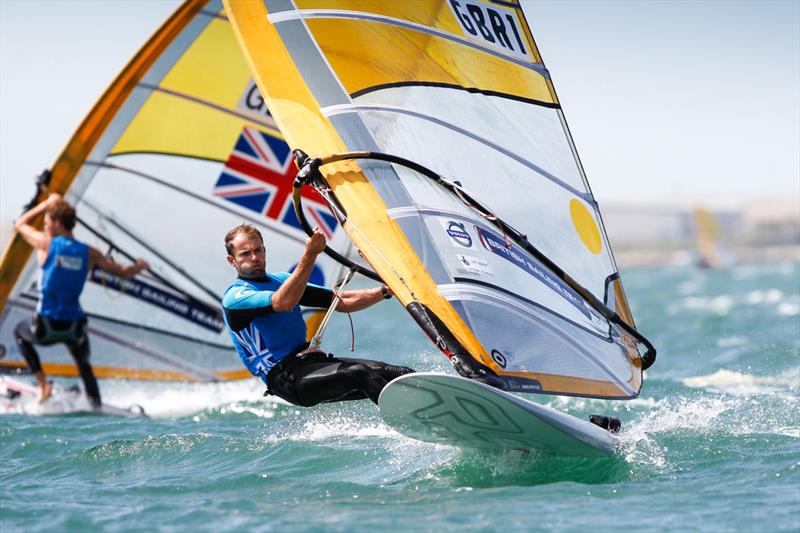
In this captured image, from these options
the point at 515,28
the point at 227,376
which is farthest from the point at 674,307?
the point at 515,28

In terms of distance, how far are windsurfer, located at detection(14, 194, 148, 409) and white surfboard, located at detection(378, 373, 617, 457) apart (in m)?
3.82

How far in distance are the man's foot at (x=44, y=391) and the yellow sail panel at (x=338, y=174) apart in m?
3.83

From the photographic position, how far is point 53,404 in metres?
7.78

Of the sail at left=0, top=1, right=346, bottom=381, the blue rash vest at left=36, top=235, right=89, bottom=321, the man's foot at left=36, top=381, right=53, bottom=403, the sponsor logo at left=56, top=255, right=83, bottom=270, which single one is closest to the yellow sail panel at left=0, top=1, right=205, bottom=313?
the sail at left=0, top=1, right=346, bottom=381

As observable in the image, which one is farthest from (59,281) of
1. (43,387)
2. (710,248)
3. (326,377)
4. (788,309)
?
(710,248)

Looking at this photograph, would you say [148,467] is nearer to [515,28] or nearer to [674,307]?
[515,28]

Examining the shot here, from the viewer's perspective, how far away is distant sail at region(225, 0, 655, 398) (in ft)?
15.4

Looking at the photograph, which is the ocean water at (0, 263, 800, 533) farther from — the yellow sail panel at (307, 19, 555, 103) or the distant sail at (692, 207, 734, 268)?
the distant sail at (692, 207, 734, 268)

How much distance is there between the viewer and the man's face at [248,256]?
15.3 feet

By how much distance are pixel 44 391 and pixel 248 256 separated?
12.6 feet

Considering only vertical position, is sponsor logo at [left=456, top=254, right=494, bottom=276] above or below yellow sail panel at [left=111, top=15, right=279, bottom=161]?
below

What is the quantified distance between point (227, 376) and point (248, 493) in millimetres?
4151

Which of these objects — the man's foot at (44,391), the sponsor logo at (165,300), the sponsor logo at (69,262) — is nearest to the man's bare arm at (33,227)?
the sponsor logo at (69,262)

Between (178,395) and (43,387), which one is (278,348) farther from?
(178,395)
